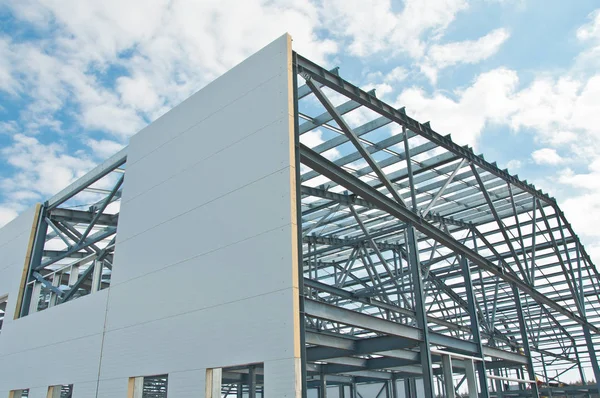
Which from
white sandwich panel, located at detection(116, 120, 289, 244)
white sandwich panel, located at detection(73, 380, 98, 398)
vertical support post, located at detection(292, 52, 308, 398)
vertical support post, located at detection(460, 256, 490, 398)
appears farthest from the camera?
vertical support post, located at detection(460, 256, 490, 398)

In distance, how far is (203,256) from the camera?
451 inches

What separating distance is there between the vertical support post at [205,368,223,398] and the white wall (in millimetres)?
164

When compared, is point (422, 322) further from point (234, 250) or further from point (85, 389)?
point (85, 389)

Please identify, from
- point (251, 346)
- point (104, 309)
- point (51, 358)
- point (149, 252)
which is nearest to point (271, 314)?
point (251, 346)

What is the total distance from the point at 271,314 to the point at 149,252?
5139 mm

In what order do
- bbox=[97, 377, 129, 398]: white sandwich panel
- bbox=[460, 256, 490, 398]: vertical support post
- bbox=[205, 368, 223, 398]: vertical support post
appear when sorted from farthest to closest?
bbox=[460, 256, 490, 398]: vertical support post < bbox=[97, 377, 129, 398]: white sandwich panel < bbox=[205, 368, 223, 398]: vertical support post

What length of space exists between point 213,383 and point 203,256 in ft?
8.86

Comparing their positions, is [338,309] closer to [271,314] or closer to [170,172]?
[271,314]

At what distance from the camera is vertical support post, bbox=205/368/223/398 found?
10219 mm

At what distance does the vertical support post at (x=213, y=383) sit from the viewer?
10219 millimetres

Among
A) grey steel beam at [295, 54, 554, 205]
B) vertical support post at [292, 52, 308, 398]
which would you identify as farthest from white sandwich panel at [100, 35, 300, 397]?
grey steel beam at [295, 54, 554, 205]

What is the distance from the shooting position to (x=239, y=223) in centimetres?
1084

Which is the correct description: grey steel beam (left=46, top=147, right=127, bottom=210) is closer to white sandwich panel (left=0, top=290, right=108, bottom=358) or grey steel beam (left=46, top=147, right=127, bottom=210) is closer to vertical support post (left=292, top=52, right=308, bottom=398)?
white sandwich panel (left=0, top=290, right=108, bottom=358)

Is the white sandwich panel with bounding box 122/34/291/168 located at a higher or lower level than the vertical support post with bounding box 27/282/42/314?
higher
